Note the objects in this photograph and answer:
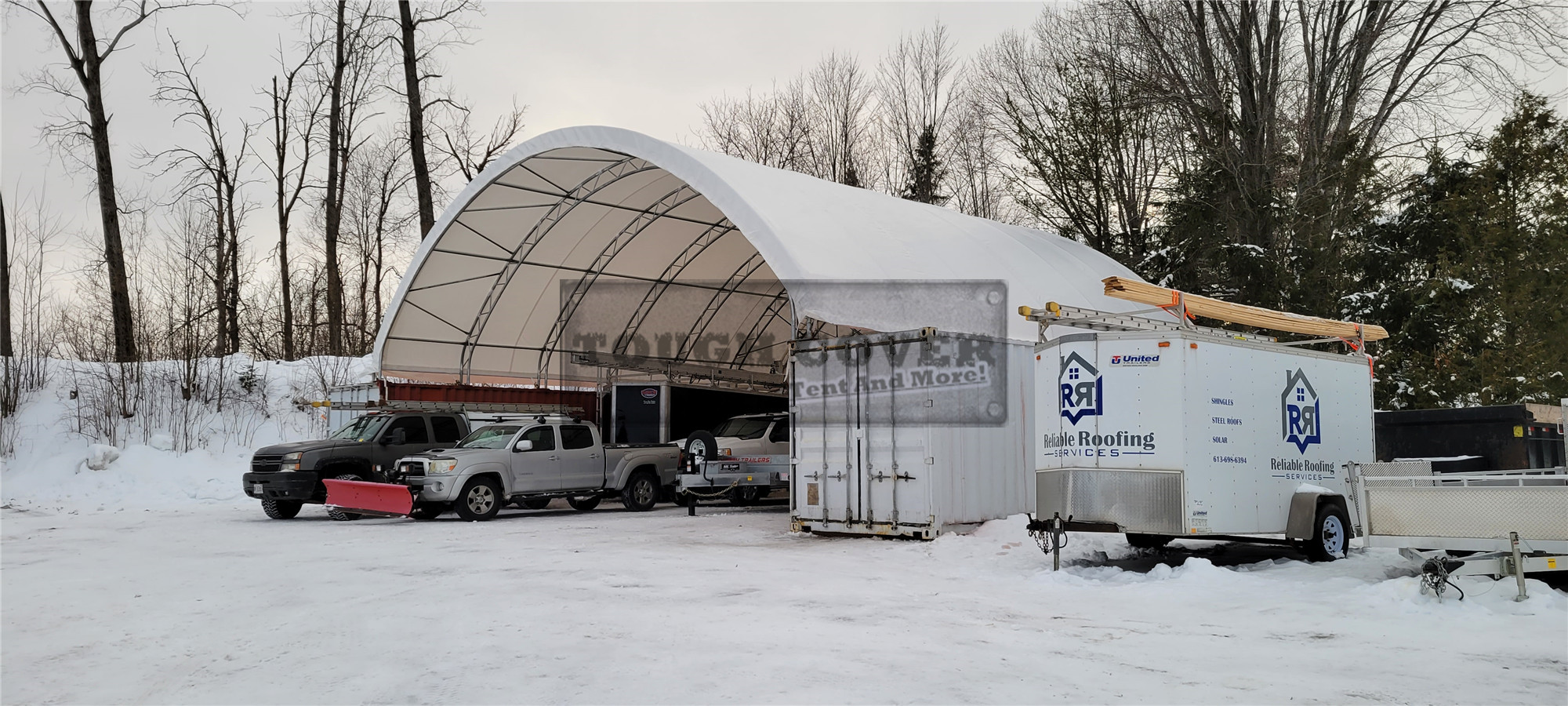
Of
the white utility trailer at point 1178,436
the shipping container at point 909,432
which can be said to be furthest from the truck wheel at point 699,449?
the white utility trailer at point 1178,436

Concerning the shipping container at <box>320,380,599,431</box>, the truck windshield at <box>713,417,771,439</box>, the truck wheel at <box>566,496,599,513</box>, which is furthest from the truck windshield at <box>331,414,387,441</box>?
the truck windshield at <box>713,417,771,439</box>

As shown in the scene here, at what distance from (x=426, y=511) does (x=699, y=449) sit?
4.62 metres

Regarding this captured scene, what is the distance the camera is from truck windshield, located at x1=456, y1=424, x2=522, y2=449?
18.0m

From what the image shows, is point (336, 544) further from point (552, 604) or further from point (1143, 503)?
point (1143, 503)

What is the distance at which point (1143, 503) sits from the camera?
1062cm

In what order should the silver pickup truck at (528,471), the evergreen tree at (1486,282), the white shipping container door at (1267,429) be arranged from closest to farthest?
the white shipping container door at (1267,429) < the silver pickup truck at (528,471) < the evergreen tree at (1486,282)

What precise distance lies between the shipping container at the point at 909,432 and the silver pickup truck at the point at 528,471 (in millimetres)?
4955

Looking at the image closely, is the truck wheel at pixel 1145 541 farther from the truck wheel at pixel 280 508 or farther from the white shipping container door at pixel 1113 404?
the truck wheel at pixel 280 508

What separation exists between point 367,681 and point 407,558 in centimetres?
608

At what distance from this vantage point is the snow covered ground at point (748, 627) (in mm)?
6211

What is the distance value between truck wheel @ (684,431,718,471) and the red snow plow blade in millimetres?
4648

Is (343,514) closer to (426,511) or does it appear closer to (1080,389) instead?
(426,511)

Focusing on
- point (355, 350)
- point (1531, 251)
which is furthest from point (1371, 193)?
point (355, 350)

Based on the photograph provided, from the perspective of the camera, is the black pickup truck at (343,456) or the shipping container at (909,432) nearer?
the shipping container at (909,432)
